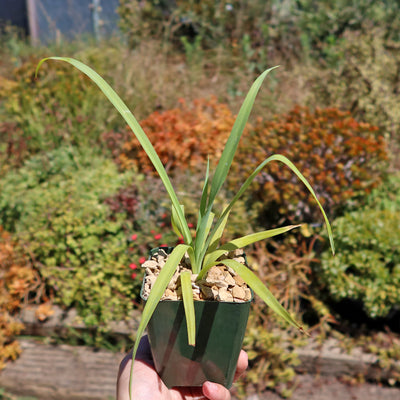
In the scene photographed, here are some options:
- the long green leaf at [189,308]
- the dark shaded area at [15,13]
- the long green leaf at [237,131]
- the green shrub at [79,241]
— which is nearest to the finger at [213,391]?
the long green leaf at [189,308]

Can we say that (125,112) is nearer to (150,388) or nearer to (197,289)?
(197,289)

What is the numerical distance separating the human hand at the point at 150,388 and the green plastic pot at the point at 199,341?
0.03m

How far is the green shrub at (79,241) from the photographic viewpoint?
8.51 ft

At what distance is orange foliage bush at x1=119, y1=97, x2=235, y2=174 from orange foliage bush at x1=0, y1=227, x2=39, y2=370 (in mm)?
1160

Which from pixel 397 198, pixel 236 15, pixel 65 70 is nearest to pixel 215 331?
pixel 397 198

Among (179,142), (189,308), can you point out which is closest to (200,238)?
(189,308)

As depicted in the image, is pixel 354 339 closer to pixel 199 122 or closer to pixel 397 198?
pixel 397 198

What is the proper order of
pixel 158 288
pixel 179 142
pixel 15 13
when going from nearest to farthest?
pixel 158 288, pixel 179 142, pixel 15 13

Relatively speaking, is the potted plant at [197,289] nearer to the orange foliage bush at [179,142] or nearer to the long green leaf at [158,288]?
the long green leaf at [158,288]

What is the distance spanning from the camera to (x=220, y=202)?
8.91 feet

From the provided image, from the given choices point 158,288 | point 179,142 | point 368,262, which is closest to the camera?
point 158,288

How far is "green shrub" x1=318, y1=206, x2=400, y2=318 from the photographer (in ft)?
8.00

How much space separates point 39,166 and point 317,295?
2.51 m

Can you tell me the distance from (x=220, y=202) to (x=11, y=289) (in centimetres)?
159
